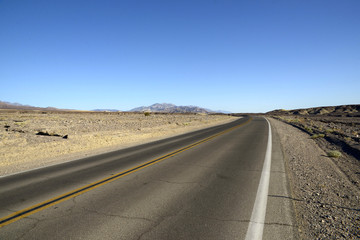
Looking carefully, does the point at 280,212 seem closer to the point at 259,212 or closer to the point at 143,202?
the point at 259,212

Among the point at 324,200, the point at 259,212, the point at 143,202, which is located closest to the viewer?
the point at 259,212

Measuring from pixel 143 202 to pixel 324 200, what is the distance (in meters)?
4.29

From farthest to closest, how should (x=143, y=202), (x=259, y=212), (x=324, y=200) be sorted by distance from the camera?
(x=324, y=200) < (x=143, y=202) < (x=259, y=212)

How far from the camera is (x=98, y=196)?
5.22 metres

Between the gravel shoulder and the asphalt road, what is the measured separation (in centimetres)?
29

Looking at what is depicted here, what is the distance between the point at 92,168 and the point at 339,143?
15.5 m

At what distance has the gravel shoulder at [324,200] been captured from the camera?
12.3ft

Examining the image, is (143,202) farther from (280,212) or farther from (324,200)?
(324,200)

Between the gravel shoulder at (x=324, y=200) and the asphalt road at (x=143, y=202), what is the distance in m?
0.29

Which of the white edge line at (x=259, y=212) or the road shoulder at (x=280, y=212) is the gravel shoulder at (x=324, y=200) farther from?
the white edge line at (x=259, y=212)

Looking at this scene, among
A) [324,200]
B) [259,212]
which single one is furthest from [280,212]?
[324,200]

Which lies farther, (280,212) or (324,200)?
(324,200)

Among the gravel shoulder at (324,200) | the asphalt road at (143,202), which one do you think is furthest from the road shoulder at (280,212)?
the gravel shoulder at (324,200)

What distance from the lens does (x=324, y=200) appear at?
5.02 meters
